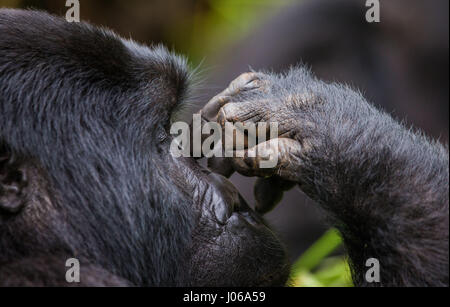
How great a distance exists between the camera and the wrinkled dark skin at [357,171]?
6.49 feet

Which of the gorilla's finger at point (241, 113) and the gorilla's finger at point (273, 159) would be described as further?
the gorilla's finger at point (241, 113)

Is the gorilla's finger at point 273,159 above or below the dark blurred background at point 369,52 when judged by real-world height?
below

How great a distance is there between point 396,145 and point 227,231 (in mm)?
648

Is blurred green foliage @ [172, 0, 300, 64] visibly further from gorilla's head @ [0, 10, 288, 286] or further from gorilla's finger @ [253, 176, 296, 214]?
gorilla's head @ [0, 10, 288, 286]

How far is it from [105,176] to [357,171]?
2.71ft

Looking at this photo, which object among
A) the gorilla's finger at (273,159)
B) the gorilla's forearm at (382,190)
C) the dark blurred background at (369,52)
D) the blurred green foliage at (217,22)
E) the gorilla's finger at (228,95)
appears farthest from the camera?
the blurred green foliage at (217,22)

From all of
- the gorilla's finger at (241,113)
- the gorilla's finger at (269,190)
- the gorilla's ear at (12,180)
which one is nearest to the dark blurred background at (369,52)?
the gorilla's finger at (269,190)

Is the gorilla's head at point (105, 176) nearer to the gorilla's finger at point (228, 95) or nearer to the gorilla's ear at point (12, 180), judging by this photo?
the gorilla's ear at point (12, 180)

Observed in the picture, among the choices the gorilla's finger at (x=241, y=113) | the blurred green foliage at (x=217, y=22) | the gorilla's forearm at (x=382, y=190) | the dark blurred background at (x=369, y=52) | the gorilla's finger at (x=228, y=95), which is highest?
the blurred green foliage at (x=217, y=22)

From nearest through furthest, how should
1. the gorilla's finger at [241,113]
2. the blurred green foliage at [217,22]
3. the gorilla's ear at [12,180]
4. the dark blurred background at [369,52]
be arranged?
the gorilla's ear at [12,180], the gorilla's finger at [241,113], the dark blurred background at [369,52], the blurred green foliage at [217,22]

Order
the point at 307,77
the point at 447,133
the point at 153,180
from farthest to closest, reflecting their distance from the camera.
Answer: the point at 447,133
the point at 307,77
the point at 153,180
